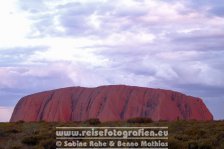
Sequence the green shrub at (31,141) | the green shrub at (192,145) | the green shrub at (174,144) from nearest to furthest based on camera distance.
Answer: the green shrub at (174,144)
the green shrub at (192,145)
the green shrub at (31,141)

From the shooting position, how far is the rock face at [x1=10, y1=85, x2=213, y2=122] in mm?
84062

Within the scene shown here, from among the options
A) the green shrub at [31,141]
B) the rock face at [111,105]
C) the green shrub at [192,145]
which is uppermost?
the rock face at [111,105]

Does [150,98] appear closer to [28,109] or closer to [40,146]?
[28,109]

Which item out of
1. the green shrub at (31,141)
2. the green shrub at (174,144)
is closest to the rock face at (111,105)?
the green shrub at (31,141)

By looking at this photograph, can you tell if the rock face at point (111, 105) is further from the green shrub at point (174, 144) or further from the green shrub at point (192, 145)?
the green shrub at point (174, 144)

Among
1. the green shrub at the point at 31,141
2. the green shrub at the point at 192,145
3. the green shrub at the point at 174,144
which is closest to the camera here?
the green shrub at the point at 174,144

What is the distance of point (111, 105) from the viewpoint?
86.1m

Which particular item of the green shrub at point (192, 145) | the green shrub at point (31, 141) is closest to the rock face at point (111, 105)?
the green shrub at point (31, 141)

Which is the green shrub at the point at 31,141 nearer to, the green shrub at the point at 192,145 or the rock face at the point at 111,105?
→ the green shrub at the point at 192,145

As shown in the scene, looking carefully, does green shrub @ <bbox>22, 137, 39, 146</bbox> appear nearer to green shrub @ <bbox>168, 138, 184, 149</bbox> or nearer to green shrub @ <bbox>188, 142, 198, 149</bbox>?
green shrub @ <bbox>168, 138, 184, 149</bbox>

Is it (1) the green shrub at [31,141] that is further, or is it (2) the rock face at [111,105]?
(2) the rock face at [111,105]

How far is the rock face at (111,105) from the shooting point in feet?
276

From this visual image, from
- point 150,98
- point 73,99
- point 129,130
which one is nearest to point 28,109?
point 73,99

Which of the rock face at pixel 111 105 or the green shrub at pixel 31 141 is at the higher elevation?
the rock face at pixel 111 105
